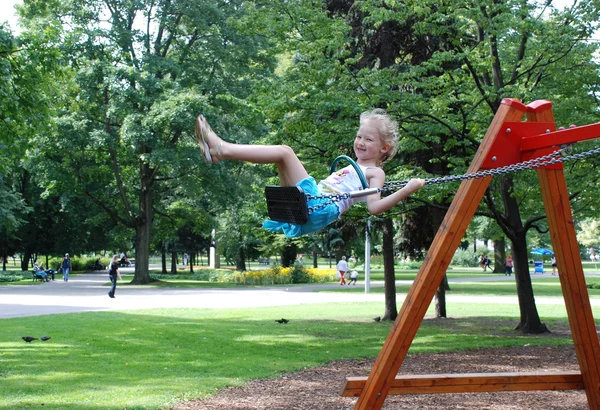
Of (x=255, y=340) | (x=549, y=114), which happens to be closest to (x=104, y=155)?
(x=255, y=340)

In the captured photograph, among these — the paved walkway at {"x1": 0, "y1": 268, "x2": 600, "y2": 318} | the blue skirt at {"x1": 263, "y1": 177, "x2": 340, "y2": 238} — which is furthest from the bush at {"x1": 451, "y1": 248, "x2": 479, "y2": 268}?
the blue skirt at {"x1": 263, "y1": 177, "x2": 340, "y2": 238}

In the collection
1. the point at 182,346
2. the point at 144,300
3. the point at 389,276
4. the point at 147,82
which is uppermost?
the point at 147,82

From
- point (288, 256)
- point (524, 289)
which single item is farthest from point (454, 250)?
point (288, 256)

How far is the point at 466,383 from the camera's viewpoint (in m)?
5.81

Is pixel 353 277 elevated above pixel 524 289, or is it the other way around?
pixel 524 289

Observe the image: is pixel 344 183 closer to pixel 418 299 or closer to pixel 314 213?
pixel 314 213

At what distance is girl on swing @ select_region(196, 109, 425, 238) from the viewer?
16.3 ft

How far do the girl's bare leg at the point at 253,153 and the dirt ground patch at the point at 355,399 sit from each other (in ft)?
12.7

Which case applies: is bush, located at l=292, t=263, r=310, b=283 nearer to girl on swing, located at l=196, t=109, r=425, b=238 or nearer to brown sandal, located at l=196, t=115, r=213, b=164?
girl on swing, located at l=196, t=109, r=425, b=238

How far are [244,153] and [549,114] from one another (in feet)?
9.61

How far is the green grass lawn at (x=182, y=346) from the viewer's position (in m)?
8.74

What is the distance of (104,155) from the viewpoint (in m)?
36.2

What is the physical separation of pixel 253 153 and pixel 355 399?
5.07 m

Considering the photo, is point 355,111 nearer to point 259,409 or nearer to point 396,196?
point 259,409
